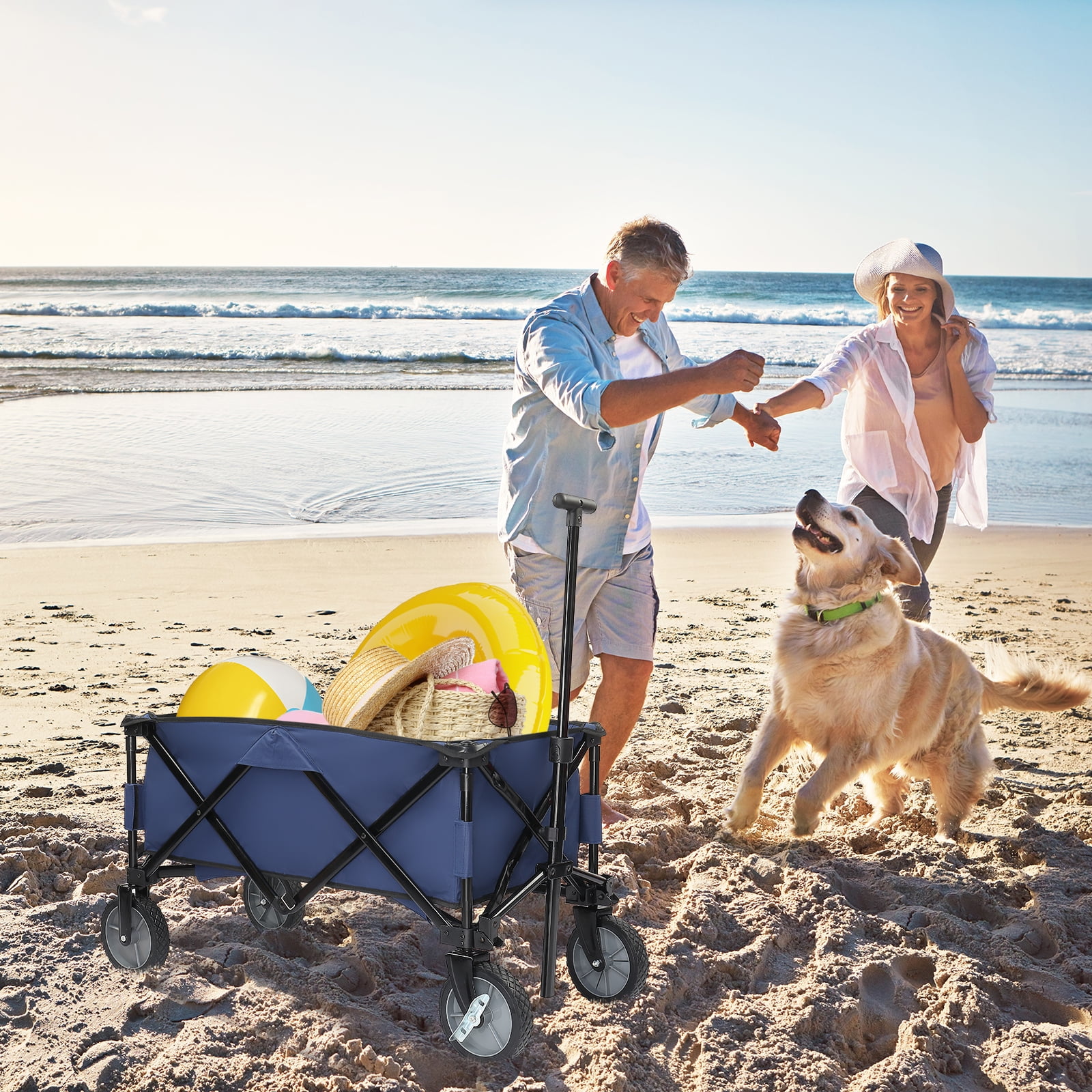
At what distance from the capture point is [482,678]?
240cm

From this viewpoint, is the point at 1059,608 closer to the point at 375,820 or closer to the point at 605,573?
the point at 605,573

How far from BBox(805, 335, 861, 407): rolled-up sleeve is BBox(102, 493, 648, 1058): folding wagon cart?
75.3 inches

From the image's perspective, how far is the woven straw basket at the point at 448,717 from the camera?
234 cm

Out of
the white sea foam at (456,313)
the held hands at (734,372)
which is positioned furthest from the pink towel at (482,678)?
the white sea foam at (456,313)

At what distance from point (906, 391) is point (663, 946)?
2186 millimetres

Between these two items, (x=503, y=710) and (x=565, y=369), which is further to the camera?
(x=565, y=369)

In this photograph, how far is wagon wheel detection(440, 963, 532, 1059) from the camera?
2072 millimetres

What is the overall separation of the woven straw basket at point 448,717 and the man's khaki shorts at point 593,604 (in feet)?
2.75

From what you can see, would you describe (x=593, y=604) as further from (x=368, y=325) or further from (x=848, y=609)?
(x=368, y=325)

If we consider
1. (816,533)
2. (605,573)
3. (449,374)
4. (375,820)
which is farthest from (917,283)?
(449,374)

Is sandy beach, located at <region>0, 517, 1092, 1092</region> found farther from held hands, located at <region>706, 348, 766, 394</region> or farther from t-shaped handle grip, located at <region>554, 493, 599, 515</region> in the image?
held hands, located at <region>706, 348, 766, 394</region>

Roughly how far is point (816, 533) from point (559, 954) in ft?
4.93

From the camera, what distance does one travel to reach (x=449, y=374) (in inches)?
671

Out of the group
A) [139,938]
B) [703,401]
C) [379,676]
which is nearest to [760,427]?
[703,401]
